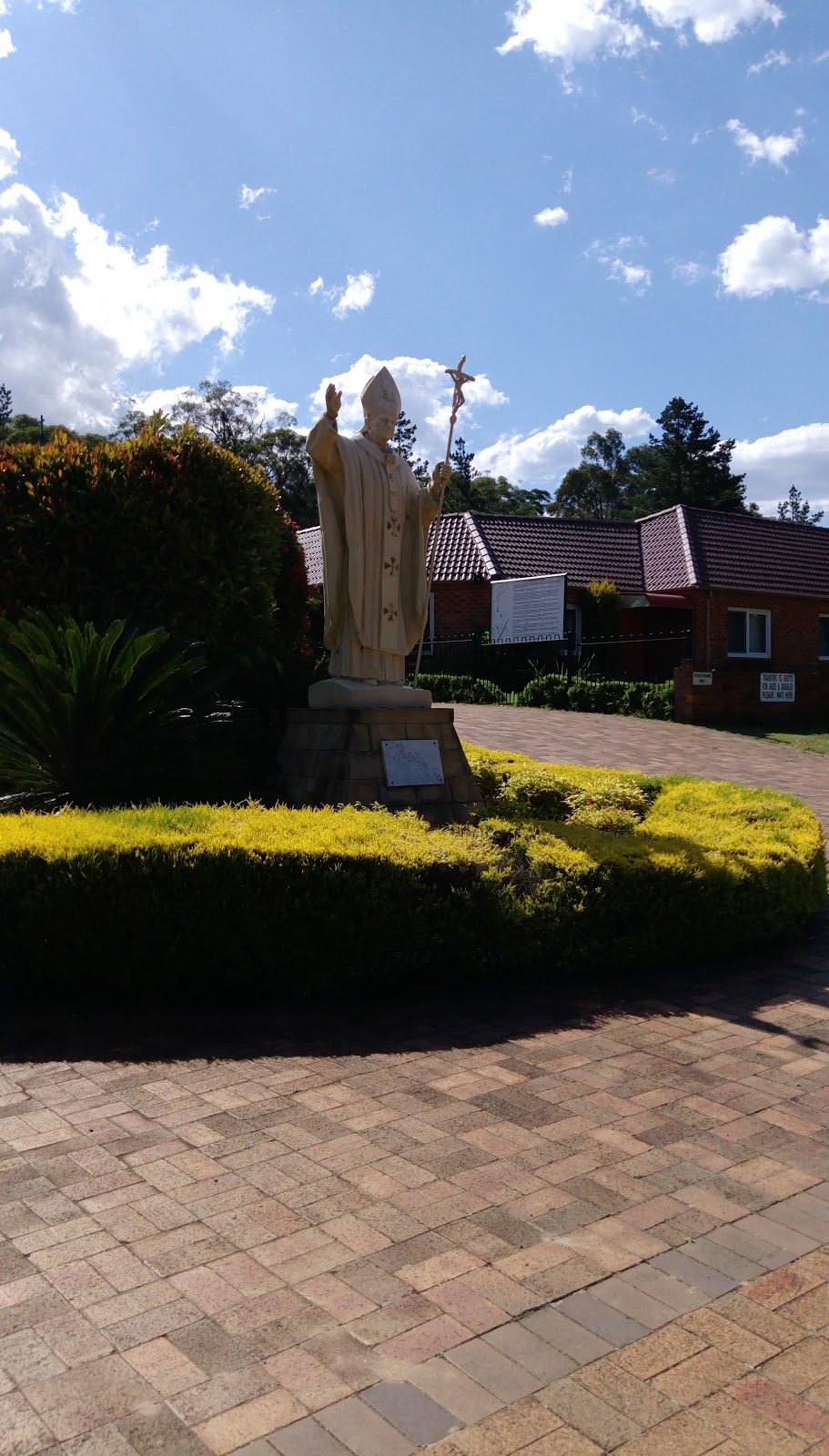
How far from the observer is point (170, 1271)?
3.04 m

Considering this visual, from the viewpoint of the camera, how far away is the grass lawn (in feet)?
61.5

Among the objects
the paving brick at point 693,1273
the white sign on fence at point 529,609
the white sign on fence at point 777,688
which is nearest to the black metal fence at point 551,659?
the white sign on fence at point 529,609

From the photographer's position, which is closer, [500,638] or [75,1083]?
[75,1083]

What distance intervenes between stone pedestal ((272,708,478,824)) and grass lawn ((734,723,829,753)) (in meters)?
11.8

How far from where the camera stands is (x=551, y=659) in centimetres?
2448

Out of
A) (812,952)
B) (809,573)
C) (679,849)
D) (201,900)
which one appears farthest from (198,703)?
(809,573)

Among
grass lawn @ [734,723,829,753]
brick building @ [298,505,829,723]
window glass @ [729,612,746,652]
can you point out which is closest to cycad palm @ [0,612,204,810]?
grass lawn @ [734,723,829,753]

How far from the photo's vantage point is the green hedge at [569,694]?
21141 mm

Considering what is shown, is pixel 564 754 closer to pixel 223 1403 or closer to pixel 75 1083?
pixel 75 1083

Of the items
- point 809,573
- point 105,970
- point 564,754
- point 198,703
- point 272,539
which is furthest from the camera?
point 809,573

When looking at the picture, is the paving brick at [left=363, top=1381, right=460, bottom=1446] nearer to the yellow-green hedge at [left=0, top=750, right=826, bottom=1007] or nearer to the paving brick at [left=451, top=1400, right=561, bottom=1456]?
the paving brick at [left=451, top=1400, right=561, bottom=1456]

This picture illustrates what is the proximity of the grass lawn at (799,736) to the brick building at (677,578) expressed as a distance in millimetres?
4078

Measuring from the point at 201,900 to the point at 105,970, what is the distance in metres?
0.54

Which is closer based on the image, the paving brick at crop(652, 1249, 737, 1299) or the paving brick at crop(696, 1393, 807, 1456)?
the paving brick at crop(696, 1393, 807, 1456)
